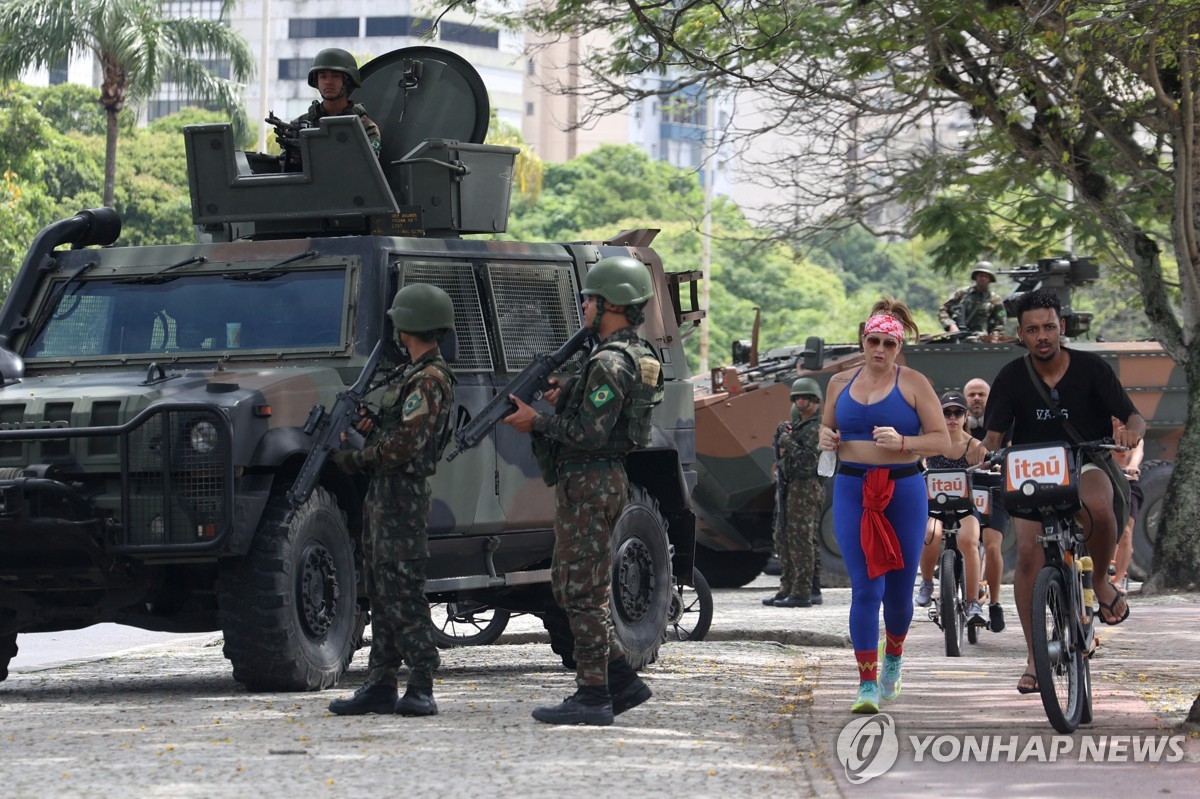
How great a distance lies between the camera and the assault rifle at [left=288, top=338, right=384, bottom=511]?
8.69 m

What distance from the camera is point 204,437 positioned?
8906 mm

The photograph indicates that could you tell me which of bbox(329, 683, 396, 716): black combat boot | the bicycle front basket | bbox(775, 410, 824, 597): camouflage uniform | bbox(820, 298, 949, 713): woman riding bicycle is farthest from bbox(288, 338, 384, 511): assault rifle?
bbox(775, 410, 824, 597): camouflage uniform

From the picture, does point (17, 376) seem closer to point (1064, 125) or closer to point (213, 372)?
point (213, 372)

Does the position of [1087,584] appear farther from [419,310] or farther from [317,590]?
[317,590]

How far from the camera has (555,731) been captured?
797cm

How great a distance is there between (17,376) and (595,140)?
335 feet

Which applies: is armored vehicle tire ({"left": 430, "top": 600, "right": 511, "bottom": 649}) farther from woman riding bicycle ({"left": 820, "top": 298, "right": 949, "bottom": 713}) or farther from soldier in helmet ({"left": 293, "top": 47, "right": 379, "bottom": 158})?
woman riding bicycle ({"left": 820, "top": 298, "right": 949, "bottom": 713})

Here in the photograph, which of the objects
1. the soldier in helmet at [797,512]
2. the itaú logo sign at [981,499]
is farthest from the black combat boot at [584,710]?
the soldier in helmet at [797,512]

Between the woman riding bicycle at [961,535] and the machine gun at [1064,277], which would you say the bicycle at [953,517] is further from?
the machine gun at [1064,277]

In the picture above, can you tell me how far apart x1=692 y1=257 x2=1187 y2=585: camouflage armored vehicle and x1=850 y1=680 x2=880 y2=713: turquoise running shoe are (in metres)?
9.47

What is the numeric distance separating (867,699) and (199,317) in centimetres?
377

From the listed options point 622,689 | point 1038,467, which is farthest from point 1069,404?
point 622,689

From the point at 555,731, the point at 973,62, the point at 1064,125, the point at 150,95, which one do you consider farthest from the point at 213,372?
the point at 150,95

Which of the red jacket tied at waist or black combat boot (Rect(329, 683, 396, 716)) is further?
the red jacket tied at waist
